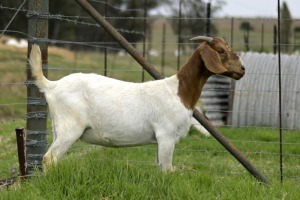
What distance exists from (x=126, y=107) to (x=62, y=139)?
731 millimetres

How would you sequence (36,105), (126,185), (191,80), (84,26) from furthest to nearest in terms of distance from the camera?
(84,26) → (36,105) → (191,80) → (126,185)

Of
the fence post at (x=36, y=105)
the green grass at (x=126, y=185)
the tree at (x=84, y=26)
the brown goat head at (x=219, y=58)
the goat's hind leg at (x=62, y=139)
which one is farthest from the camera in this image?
the tree at (x=84, y=26)

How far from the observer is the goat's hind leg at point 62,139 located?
6.00 metres

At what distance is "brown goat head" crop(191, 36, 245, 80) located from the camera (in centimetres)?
610

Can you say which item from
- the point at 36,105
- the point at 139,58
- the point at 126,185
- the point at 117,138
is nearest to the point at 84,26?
the point at 36,105

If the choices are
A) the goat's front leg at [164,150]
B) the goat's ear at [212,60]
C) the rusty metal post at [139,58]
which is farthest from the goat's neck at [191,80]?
the goat's front leg at [164,150]

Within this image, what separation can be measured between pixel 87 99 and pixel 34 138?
3.74 feet

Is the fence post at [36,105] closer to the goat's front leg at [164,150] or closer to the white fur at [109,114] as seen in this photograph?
the white fur at [109,114]

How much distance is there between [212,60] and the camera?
611 centimetres

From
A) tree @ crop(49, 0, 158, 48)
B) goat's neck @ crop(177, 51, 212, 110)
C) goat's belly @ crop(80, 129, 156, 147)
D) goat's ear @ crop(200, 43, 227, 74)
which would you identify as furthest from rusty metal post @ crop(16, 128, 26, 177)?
tree @ crop(49, 0, 158, 48)

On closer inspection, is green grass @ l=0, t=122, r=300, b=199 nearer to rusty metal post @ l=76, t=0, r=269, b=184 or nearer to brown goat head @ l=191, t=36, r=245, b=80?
rusty metal post @ l=76, t=0, r=269, b=184

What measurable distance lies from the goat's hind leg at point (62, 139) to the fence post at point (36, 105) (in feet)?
2.72

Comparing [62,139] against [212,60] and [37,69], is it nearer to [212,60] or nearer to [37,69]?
[37,69]

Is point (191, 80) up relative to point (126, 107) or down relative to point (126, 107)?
up
